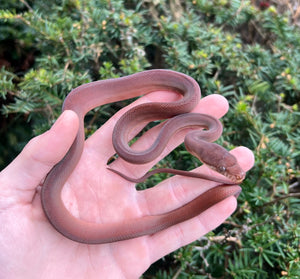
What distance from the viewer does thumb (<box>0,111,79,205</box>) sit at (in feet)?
6.52

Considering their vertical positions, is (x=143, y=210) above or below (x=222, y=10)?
below

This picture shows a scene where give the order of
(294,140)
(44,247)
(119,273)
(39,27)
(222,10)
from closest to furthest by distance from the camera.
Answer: (44,247) < (119,273) < (294,140) < (39,27) < (222,10)

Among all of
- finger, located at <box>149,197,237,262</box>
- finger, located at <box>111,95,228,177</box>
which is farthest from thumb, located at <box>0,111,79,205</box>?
finger, located at <box>149,197,237,262</box>

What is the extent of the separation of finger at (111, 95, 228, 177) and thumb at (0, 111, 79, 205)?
0.71 meters

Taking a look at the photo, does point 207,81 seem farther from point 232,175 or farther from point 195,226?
point 195,226

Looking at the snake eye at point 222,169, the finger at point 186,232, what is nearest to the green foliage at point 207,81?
the finger at point 186,232

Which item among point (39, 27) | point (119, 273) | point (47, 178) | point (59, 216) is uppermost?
point (39, 27)

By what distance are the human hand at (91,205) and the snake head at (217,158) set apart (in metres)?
0.09

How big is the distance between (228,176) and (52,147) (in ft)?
4.10

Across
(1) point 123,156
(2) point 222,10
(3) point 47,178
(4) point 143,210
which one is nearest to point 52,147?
(3) point 47,178

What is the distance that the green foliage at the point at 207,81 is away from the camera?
7.69ft

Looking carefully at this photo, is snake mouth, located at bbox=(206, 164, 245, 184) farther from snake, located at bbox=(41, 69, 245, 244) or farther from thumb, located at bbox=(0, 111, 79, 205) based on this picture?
thumb, located at bbox=(0, 111, 79, 205)

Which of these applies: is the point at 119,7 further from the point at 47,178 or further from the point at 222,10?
the point at 47,178

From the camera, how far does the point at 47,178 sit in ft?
7.62
